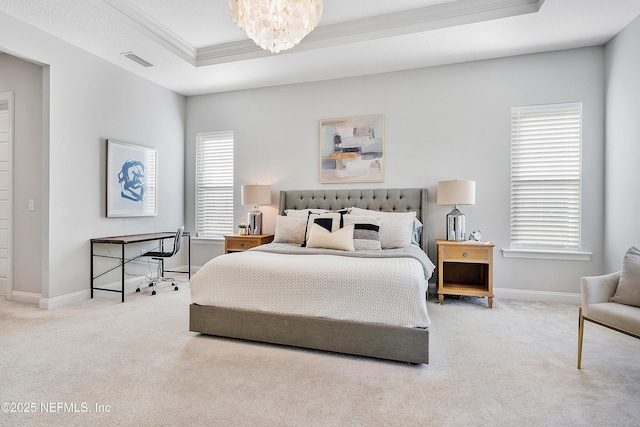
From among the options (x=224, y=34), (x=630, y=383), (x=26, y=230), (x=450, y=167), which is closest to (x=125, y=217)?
(x=26, y=230)

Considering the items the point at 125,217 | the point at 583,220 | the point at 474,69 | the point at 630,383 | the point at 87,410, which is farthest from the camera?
the point at 125,217

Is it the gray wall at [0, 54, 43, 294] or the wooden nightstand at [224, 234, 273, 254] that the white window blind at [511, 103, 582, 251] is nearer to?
the wooden nightstand at [224, 234, 273, 254]

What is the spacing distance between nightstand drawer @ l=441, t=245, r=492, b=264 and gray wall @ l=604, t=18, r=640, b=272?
1.23m

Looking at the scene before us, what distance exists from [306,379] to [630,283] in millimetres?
2224

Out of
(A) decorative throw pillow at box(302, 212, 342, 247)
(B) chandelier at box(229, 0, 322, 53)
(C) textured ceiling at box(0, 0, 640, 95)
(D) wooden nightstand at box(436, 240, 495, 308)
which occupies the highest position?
(C) textured ceiling at box(0, 0, 640, 95)

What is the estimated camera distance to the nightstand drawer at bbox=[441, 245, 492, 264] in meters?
3.67

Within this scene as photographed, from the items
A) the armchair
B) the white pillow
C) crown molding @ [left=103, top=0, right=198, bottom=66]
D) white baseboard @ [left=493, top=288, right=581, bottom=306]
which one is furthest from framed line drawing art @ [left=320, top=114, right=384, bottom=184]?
the armchair

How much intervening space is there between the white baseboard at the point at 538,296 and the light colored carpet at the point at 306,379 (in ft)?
2.49

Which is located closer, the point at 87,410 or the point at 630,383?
the point at 87,410

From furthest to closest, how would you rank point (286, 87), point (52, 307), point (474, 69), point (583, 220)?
point (286, 87)
point (474, 69)
point (583, 220)
point (52, 307)

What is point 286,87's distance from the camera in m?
4.95

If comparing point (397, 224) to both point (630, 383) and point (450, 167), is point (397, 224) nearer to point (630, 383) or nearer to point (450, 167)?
point (450, 167)

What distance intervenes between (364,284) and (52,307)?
11.2 feet

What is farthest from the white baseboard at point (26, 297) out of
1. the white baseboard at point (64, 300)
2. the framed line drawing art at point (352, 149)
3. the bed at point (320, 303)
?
the framed line drawing art at point (352, 149)
